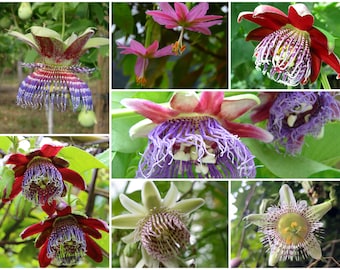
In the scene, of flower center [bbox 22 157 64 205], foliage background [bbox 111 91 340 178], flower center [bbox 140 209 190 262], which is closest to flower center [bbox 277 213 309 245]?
foliage background [bbox 111 91 340 178]

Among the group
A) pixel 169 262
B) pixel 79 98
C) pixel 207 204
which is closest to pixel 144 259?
pixel 169 262

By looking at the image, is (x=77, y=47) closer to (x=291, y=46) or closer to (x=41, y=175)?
(x=41, y=175)

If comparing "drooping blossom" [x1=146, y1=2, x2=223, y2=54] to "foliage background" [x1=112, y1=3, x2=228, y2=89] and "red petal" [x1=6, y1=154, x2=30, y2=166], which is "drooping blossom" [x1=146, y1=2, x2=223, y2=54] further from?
"red petal" [x1=6, y1=154, x2=30, y2=166]

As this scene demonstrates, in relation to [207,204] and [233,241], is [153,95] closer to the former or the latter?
[207,204]

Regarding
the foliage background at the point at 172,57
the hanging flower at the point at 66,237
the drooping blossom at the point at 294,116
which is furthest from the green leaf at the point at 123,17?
the hanging flower at the point at 66,237

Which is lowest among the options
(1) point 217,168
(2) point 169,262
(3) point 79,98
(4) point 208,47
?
(2) point 169,262
